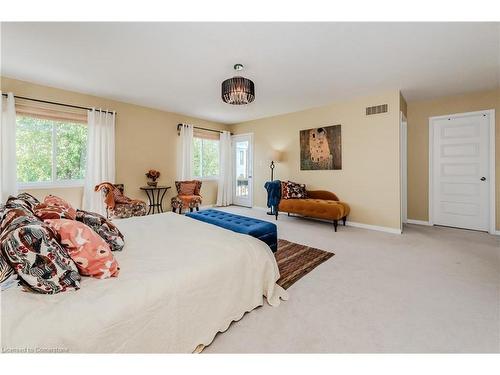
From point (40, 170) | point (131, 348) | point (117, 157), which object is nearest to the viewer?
point (131, 348)

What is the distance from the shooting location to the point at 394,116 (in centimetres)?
386

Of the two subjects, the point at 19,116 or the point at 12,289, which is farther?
the point at 19,116

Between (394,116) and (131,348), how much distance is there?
15.2 feet

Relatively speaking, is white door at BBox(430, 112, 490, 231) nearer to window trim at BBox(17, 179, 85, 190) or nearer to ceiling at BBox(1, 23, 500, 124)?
ceiling at BBox(1, 23, 500, 124)

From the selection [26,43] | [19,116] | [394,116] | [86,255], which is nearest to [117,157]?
[19,116]

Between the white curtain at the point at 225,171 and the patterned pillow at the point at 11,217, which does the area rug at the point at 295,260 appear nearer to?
the patterned pillow at the point at 11,217

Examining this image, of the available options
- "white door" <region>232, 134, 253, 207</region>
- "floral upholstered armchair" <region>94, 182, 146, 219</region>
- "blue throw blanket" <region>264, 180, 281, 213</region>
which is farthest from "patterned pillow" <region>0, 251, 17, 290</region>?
"white door" <region>232, 134, 253, 207</region>

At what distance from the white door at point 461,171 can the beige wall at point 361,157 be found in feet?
3.88

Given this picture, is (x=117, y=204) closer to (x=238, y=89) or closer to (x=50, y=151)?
(x=50, y=151)

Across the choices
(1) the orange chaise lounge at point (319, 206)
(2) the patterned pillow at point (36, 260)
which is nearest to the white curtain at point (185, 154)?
(1) the orange chaise lounge at point (319, 206)

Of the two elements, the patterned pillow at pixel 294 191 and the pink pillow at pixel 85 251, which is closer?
the pink pillow at pixel 85 251

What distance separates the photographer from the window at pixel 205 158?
602cm

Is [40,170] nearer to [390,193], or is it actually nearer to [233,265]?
[233,265]
